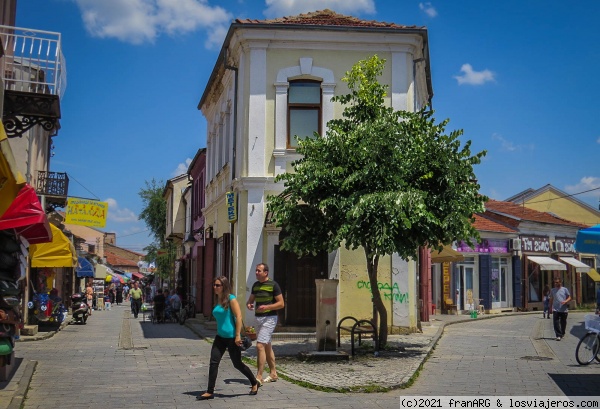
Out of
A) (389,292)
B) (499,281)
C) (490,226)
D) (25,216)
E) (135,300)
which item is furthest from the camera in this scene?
(490,226)

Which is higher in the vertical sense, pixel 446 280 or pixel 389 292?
pixel 446 280

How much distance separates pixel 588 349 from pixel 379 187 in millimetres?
5034

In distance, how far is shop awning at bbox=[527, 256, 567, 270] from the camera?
115 feet

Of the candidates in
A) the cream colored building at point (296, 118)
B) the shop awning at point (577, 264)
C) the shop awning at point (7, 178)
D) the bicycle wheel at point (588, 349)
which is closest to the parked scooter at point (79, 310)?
the cream colored building at point (296, 118)

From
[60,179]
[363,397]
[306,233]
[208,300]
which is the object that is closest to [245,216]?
[306,233]

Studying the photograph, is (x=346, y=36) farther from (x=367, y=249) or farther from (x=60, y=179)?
(x=60, y=179)

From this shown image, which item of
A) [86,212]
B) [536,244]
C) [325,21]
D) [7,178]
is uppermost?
[325,21]

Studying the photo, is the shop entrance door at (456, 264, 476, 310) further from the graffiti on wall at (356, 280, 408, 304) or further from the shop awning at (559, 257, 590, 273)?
the graffiti on wall at (356, 280, 408, 304)

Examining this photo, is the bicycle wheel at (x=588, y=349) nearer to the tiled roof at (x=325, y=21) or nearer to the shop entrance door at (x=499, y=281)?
the tiled roof at (x=325, y=21)

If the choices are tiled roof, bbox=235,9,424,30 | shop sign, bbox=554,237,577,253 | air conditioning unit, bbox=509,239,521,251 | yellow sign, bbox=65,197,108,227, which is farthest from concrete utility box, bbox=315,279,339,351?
shop sign, bbox=554,237,577,253

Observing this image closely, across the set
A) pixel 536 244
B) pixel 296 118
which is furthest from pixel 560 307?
pixel 536 244

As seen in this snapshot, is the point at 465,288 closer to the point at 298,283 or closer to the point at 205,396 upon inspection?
the point at 298,283

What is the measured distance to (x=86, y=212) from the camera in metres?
23.1

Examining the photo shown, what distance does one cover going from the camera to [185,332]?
68.8ft
